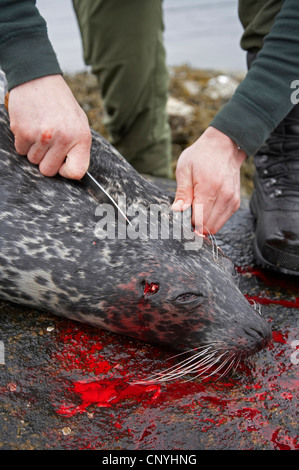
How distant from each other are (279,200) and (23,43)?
1.97 metres

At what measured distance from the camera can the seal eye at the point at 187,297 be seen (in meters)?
2.60

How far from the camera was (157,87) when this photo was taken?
18.6ft

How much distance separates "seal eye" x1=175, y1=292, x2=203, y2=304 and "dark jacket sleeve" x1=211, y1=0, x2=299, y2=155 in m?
0.99

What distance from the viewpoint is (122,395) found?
251cm

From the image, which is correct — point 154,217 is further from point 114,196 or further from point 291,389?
point 291,389

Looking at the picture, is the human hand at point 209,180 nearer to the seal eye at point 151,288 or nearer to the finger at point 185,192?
the finger at point 185,192

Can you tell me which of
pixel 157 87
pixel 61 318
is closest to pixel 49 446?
pixel 61 318

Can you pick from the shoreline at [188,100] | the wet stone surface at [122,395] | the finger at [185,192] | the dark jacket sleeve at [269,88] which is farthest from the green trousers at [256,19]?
the shoreline at [188,100]

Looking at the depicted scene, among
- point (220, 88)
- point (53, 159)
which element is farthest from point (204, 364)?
point (220, 88)

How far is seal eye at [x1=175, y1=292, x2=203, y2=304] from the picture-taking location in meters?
2.60

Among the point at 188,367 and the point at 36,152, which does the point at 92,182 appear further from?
the point at 188,367

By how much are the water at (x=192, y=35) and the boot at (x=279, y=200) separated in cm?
776

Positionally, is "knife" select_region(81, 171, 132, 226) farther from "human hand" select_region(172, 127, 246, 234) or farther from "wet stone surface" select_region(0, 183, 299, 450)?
"wet stone surface" select_region(0, 183, 299, 450)

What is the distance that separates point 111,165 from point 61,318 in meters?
0.98
